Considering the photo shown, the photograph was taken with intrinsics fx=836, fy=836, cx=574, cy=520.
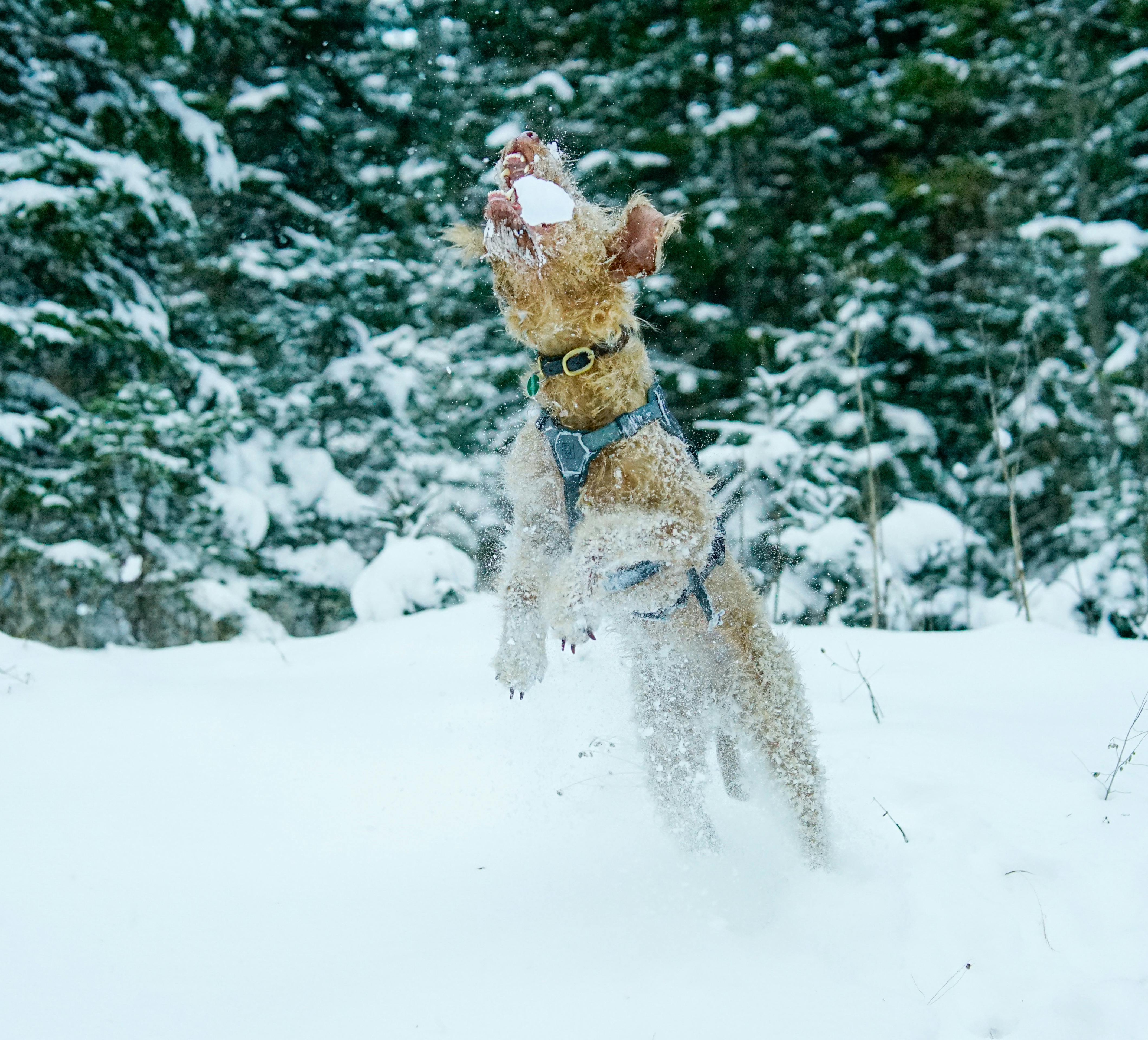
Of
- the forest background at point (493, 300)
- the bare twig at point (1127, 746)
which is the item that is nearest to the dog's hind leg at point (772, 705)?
the bare twig at point (1127, 746)

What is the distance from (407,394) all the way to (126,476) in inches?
138

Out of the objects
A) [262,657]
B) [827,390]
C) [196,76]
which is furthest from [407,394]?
[262,657]

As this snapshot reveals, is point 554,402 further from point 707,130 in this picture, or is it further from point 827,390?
point 707,130

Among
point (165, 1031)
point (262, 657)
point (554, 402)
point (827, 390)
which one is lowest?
point (165, 1031)

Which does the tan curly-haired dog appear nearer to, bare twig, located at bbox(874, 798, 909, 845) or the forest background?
bare twig, located at bbox(874, 798, 909, 845)

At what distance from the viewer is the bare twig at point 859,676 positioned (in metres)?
3.45

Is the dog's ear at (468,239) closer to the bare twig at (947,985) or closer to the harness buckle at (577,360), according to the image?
the harness buckle at (577,360)

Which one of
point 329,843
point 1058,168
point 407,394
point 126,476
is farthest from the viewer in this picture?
point 1058,168

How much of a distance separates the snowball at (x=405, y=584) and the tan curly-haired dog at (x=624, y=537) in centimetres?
352

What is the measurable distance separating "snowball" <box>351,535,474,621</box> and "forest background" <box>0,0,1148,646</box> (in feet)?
1.50

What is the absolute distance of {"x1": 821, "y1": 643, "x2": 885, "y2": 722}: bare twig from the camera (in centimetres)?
345

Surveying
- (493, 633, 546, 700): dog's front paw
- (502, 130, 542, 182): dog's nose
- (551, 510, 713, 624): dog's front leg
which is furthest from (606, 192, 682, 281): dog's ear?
(493, 633, 546, 700): dog's front paw

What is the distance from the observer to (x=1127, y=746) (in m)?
3.03

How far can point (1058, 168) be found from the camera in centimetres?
1063
